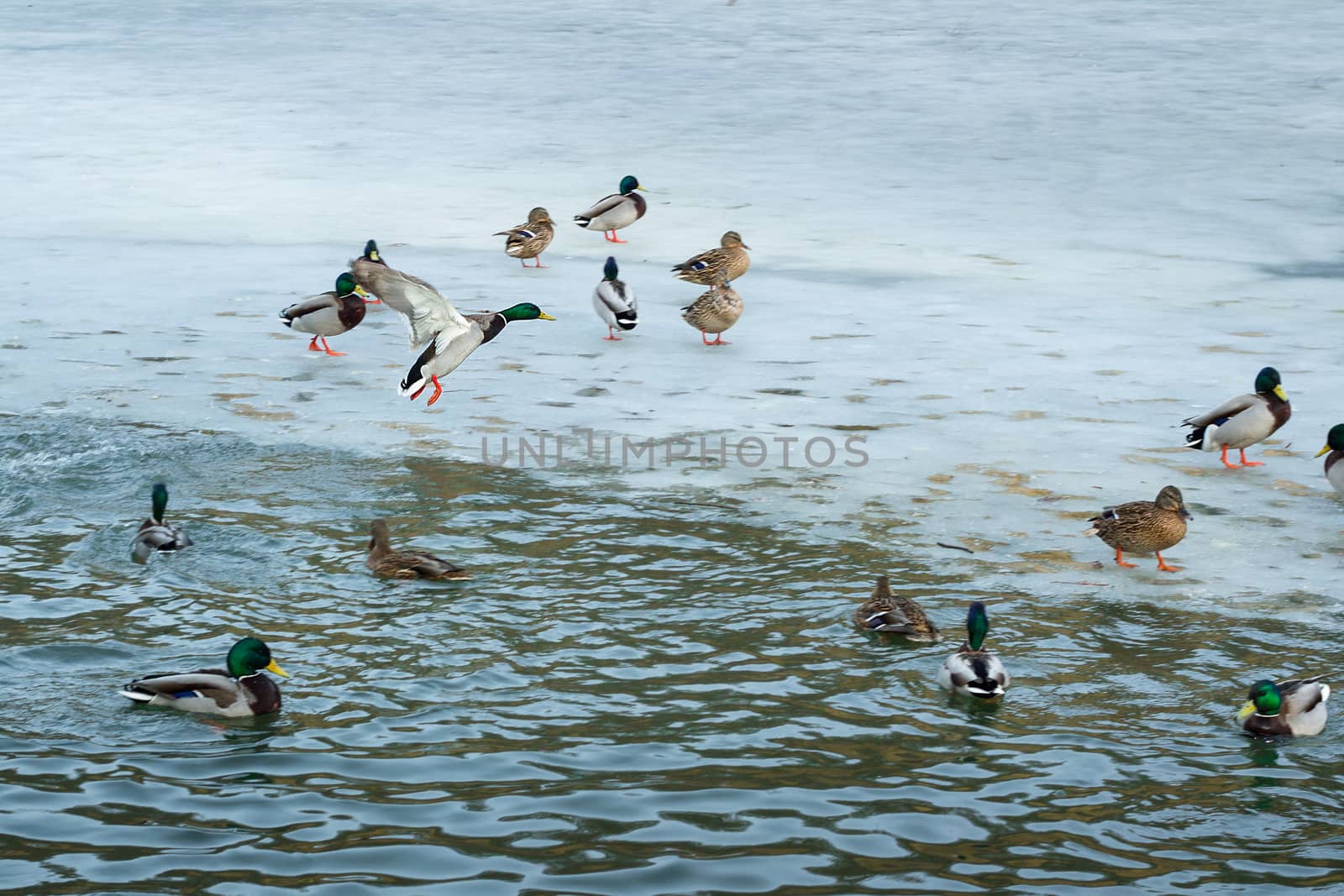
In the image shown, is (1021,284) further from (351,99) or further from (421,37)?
(421,37)

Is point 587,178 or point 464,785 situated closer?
point 464,785

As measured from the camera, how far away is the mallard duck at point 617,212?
15505 mm

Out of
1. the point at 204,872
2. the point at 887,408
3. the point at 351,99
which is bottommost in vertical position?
the point at 204,872

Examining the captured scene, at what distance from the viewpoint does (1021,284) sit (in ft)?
45.4

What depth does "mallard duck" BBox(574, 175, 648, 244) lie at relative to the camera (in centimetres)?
1551

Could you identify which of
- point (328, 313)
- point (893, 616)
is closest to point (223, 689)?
point (893, 616)

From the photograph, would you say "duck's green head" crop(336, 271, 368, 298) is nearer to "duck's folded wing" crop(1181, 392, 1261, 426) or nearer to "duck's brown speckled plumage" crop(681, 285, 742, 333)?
"duck's brown speckled plumage" crop(681, 285, 742, 333)

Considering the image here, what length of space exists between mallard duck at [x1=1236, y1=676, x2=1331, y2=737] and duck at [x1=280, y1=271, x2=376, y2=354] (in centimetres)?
Result: 771

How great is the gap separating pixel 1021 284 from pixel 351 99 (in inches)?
472

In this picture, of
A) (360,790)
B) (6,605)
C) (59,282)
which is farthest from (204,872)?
(59,282)

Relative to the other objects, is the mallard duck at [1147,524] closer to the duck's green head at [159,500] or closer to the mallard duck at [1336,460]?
the mallard duck at [1336,460]

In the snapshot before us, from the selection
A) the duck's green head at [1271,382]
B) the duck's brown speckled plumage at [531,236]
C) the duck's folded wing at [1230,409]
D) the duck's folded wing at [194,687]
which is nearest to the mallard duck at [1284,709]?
the duck's folded wing at [1230,409]

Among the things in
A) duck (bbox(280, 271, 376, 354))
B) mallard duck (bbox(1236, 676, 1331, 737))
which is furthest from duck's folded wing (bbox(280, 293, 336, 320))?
mallard duck (bbox(1236, 676, 1331, 737))

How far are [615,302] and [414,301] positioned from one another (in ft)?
8.75
